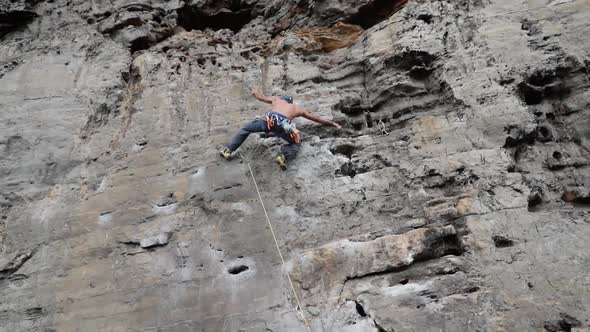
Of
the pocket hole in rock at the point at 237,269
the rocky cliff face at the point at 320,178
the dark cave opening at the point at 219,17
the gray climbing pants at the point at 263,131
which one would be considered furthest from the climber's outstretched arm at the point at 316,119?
the dark cave opening at the point at 219,17

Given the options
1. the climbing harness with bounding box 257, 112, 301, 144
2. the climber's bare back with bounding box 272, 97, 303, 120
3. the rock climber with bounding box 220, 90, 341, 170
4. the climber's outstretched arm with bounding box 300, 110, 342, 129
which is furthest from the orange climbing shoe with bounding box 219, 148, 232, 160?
the climber's outstretched arm with bounding box 300, 110, 342, 129

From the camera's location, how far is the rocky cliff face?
4094 mm

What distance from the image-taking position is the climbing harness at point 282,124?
5.28 m

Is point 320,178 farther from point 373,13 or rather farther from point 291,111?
point 373,13

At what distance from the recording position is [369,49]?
6.29 meters

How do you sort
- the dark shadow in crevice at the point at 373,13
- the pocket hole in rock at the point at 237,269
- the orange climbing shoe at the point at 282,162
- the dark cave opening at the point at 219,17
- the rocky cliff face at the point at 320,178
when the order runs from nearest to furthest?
the rocky cliff face at the point at 320,178
the pocket hole in rock at the point at 237,269
the orange climbing shoe at the point at 282,162
the dark shadow in crevice at the point at 373,13
the dark cave opening at the point at 219,17

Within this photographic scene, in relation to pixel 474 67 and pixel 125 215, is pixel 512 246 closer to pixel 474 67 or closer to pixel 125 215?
pixel 474 67

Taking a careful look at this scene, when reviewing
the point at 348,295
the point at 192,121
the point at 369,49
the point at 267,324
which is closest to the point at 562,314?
the point at 348,295

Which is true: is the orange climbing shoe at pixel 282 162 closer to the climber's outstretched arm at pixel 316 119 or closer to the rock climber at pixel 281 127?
the rock climber at pixel 281 127

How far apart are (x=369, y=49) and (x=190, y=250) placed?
353cm

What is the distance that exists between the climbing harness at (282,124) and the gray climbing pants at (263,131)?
0.04m

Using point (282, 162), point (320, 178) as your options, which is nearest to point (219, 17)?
point (282, 162)

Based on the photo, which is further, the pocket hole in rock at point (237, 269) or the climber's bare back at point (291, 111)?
the climber's bare back at point (291, 111)

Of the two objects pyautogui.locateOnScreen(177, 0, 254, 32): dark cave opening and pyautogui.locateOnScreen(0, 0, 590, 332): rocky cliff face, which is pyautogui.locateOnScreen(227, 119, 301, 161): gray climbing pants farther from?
pyautogui.locateOnScreen(177, 0, 254, 32): dark cave opening
